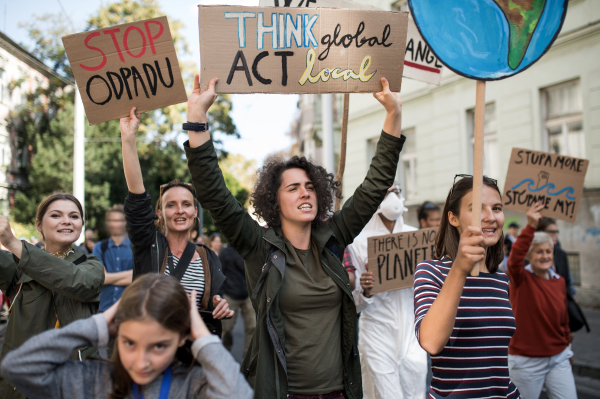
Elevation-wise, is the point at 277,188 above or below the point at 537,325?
above

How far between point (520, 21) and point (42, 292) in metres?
2.69

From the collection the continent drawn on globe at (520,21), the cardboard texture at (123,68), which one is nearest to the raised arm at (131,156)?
the cardboard texture at (123,68)

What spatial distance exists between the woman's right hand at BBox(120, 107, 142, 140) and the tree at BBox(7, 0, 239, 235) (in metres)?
17.9

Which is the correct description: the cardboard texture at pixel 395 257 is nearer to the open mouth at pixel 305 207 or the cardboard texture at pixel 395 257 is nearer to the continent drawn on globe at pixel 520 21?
the open mouth at pixel 305 207

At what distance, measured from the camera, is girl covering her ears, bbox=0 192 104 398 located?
261 centimetres

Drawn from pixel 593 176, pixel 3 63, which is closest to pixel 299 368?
pixel 593 176

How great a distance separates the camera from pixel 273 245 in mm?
2678

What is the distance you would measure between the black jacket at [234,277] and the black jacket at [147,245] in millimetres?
4379

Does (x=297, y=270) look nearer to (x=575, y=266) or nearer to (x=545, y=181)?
(x=545, y=181)

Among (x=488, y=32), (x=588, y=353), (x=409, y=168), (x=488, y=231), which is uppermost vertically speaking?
(x=409, y=168)

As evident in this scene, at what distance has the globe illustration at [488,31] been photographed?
84.3 inches

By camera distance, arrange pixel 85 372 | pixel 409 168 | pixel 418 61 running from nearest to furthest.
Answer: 1. pixel 85 372
2. pixel 418 61
3. pixel 409 168

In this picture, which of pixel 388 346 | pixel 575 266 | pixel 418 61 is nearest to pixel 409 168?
pixel 575 266

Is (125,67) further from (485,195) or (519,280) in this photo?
(519,280)
